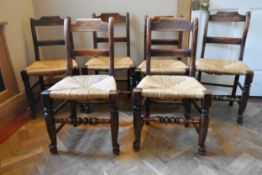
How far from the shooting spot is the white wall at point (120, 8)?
2133 mm

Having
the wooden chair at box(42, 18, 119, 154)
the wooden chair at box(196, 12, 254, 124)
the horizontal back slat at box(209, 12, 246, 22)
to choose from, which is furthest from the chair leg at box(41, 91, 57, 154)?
the horizontal back slat at box(209, 12, 246, 22)

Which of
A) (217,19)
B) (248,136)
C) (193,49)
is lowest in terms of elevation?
(248,136)

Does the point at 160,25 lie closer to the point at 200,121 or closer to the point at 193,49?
the point at 193,49

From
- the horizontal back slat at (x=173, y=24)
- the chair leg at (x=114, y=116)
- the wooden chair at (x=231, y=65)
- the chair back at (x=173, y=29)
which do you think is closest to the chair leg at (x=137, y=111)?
the chair leg at (x=114, y=116)

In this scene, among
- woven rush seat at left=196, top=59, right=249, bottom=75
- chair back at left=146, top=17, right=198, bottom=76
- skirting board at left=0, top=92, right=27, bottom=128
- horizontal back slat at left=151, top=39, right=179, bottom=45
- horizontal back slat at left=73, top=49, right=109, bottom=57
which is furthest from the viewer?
horizontal back slat at left=151, top=39, right=179, bottom=45

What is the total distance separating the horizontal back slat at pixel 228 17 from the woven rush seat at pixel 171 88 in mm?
784

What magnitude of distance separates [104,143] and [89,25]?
888 millimetres

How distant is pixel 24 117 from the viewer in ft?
6.51

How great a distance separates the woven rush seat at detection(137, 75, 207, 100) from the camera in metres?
1.30

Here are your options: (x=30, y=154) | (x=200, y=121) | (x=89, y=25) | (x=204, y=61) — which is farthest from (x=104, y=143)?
(x=204, y=61)

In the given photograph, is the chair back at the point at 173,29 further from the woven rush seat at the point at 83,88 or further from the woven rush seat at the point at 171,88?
the woven rush seat at the point at 83,88

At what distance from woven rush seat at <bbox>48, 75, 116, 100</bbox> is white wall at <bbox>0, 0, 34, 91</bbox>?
81 cm

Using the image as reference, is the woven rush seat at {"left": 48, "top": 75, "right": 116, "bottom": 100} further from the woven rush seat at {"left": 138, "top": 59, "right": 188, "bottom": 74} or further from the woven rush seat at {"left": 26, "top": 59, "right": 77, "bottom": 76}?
the woven rush seat at {"left": 138, "top": 59, "right": 188, "bottom": 74}

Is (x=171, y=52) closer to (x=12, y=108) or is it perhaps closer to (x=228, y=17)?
(x=228, y=17)
